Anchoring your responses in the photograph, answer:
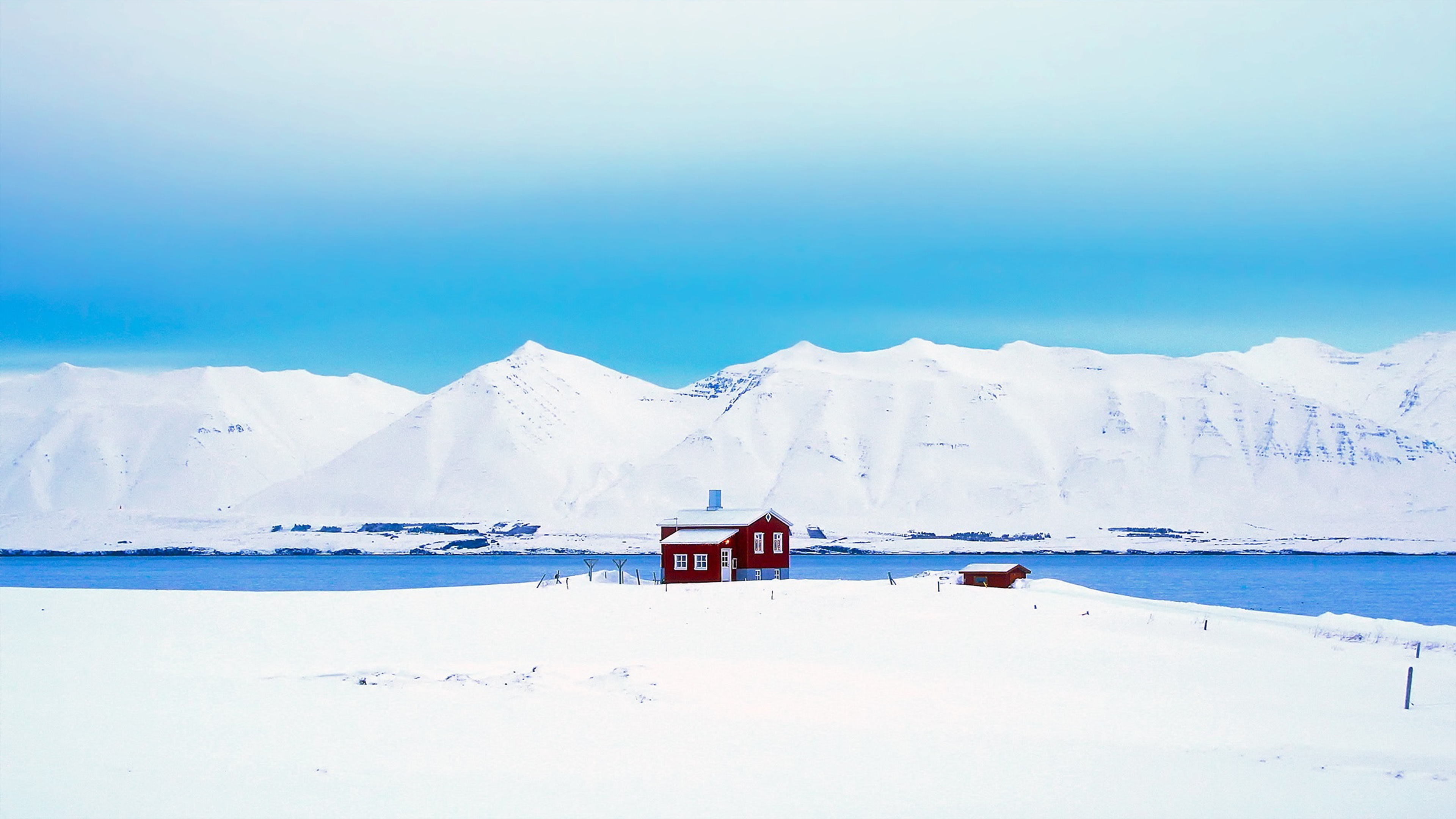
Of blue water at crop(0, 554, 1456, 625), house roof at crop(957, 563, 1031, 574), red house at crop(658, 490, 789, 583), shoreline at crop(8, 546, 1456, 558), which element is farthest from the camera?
shoreline at crop(8, 546, 1456, 558)

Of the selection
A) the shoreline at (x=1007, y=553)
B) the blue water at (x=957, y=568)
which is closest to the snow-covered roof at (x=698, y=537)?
the blue water at (x=957, y=568)

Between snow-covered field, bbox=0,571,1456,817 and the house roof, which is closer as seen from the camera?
snow-covered field, bbox=0,571,1456,817

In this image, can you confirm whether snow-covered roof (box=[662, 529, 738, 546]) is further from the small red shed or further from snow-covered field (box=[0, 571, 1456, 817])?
snow-covered field (box=[0, 571, 1456, 817])

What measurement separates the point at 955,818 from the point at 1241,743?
745cm

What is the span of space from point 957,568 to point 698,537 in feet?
228

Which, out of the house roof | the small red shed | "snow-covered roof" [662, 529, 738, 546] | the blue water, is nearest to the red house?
"snow-covered roof" [662, 529, 738, 546]

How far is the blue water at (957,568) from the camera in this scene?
243ft

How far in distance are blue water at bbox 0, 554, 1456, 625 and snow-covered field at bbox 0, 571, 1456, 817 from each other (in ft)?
75.9

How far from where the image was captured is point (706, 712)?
812 inches

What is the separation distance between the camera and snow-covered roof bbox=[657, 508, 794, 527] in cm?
5850

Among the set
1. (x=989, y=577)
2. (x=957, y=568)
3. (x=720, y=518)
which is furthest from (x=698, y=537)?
(x=957, y=568)

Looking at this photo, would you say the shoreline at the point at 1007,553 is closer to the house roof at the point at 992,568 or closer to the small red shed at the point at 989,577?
the house roof at the point at 992,568

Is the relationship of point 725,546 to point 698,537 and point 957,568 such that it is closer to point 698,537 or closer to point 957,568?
point 698,537

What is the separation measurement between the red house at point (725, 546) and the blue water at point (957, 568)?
337cm
